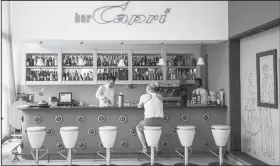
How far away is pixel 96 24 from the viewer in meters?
6.74

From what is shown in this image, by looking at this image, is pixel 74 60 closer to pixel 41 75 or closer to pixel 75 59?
pixel 75 59

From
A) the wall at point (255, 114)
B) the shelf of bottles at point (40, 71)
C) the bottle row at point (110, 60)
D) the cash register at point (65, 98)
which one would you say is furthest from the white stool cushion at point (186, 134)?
the shelf of bottles at point (40, 71)

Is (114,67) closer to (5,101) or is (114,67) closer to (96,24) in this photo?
(96,24)

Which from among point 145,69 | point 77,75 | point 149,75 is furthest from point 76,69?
point 149,75

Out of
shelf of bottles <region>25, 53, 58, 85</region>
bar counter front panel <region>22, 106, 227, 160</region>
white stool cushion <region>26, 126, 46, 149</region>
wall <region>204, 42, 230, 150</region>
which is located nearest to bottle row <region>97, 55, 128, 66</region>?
shelf of bottles <region>25, 53, 58, 85</region>

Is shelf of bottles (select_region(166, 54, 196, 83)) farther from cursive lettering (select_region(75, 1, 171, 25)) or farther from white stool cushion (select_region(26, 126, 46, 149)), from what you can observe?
white stool cushion (select_region(26, 126, 46, 149))

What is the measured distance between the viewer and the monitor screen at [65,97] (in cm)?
895

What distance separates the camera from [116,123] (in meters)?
6.48

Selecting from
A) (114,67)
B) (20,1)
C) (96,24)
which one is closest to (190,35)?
(96,24)

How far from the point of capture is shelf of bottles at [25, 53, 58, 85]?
860cm

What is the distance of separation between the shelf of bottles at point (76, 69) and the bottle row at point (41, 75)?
1.00 ft

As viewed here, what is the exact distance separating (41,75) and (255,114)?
5823 mm

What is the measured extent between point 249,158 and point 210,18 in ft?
10.2

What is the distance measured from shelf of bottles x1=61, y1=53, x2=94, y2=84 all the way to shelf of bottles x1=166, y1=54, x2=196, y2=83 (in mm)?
2283
